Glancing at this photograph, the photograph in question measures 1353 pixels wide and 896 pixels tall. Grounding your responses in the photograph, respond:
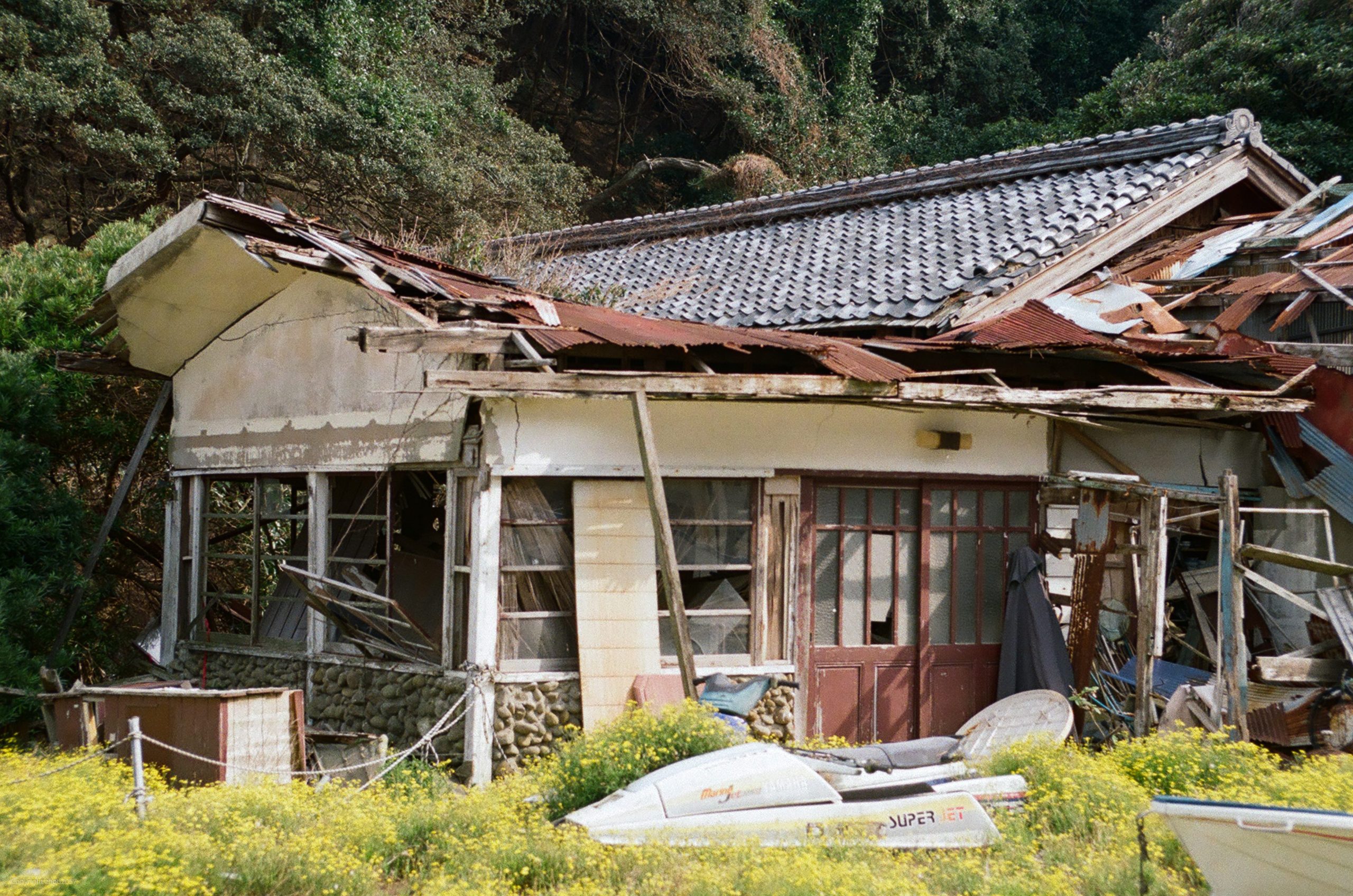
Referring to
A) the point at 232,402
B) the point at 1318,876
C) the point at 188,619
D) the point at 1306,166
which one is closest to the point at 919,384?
the point at 1318,876

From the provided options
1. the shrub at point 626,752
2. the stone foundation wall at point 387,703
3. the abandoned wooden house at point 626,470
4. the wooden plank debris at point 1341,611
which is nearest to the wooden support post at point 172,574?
the abandoned wooden house at point 626,470

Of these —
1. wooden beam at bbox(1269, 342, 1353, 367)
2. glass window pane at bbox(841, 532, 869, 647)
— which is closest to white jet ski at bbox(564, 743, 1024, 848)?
glass window pane at bbox(841, 532, 869, 647)

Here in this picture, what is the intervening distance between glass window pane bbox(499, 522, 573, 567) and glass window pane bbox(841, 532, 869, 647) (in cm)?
237

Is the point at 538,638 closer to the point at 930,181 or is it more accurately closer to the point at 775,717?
the point at 775,717

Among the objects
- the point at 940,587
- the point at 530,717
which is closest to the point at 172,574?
the point at 530,717

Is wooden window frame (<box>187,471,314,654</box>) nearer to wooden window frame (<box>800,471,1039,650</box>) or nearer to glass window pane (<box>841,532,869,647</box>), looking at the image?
wooden window frame (<box>800,471,1039,650</box>)

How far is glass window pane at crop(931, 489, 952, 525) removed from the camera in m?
9.98

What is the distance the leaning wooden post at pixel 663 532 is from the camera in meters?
7.78

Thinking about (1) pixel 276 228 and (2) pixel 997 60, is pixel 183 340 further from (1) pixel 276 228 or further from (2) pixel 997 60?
(2) pixel 997 60

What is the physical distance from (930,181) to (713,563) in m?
9.11

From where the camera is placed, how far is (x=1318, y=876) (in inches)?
209

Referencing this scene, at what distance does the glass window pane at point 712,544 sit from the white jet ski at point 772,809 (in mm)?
2353

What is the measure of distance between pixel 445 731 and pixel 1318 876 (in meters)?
5.64

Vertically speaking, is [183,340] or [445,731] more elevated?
[183,340]
